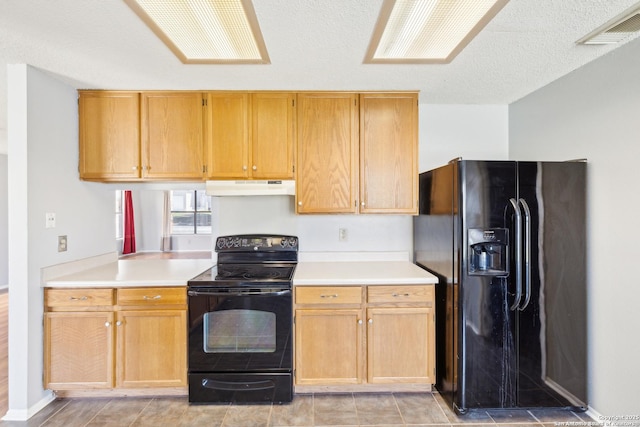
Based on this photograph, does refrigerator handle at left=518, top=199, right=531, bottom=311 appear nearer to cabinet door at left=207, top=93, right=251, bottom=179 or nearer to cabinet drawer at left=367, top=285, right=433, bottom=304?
cabinet drawer at left=367, top=285, right=433, bottom=304

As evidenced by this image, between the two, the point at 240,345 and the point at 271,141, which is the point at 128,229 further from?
the point at 240,345

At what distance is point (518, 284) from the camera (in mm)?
2037

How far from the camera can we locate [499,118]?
2.93m

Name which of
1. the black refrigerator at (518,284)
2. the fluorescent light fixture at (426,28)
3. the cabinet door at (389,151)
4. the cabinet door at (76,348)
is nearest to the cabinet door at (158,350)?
the cabinet door at (76,348)

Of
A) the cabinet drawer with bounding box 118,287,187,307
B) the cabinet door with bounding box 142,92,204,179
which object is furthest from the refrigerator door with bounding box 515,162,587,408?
the cabinet door with bounding box 142,92,204,179

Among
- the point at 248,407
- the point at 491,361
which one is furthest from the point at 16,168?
the point at 491,361

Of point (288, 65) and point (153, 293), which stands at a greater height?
point (288, 65)

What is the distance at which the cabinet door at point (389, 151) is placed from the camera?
8.47 ft

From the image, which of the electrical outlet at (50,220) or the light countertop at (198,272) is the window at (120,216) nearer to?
the light countertop at (198,272)

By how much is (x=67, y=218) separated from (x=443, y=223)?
2.75 m

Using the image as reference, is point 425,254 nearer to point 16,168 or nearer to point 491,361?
point 491,361

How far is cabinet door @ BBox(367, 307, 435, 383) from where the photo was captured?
7.44 feet

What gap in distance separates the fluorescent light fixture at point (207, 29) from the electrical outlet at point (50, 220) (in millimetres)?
1428

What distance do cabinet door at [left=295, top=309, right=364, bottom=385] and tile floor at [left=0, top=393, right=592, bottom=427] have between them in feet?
0.60
